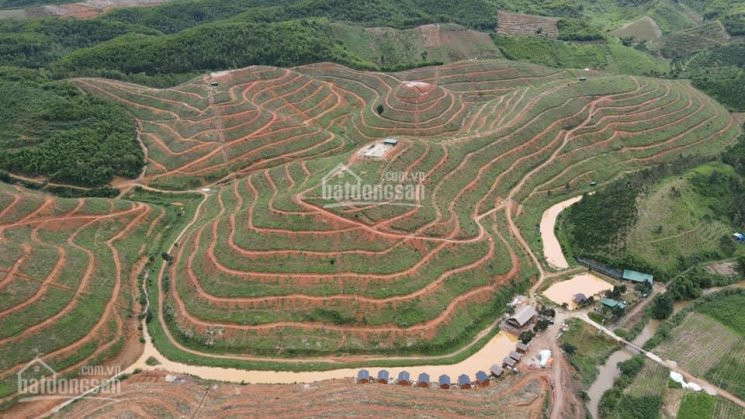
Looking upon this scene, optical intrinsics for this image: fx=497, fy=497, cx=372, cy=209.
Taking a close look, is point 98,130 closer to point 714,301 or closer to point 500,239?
point 500,239

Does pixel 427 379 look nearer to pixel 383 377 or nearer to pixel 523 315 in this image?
pixel 383 377

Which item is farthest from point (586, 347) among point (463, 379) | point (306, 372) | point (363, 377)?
point (306, 372)

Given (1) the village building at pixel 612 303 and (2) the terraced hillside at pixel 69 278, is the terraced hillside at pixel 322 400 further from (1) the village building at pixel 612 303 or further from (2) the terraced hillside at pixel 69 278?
(1) the village building at pixel 612 303

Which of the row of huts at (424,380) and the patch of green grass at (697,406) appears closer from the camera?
the patch of green grass at (697,406)

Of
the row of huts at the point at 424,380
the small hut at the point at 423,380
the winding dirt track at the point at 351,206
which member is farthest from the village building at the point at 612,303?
the small hut at the point at 423,380

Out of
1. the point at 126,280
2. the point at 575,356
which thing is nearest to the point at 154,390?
the point at 126,280

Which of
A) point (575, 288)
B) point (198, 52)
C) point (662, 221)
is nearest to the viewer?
point (575, 288)
